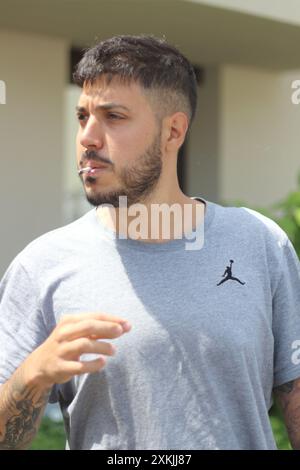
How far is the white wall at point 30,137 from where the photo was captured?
6.87 metres

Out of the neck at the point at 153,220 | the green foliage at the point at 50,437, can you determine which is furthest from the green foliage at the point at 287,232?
the neck at the point at 153,220

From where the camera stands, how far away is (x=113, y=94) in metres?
2.10

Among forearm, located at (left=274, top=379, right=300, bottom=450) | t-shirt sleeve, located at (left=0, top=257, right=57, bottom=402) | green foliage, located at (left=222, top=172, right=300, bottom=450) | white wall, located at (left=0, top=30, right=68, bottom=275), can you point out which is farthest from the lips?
white wall, located at (left=0, top=30, right=68, bottom=275)

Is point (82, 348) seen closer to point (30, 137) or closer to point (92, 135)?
point (92, 135)

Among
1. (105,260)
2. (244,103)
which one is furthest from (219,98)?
(105,260)

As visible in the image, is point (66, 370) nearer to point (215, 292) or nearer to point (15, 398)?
point (15, 398)

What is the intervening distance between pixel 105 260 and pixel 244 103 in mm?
6744

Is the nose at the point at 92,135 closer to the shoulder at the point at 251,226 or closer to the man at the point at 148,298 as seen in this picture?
the man at the point at 148,298

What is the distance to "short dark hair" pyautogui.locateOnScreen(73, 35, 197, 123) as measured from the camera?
7.00 feet

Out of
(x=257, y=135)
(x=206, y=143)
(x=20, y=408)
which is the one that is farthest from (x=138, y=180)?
(x=257, y=135)

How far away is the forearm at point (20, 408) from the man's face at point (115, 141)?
0.45 m

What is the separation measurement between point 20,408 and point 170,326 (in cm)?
40

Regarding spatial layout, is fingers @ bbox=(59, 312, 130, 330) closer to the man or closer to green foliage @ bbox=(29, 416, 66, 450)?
the man

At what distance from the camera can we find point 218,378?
202 centimetres
